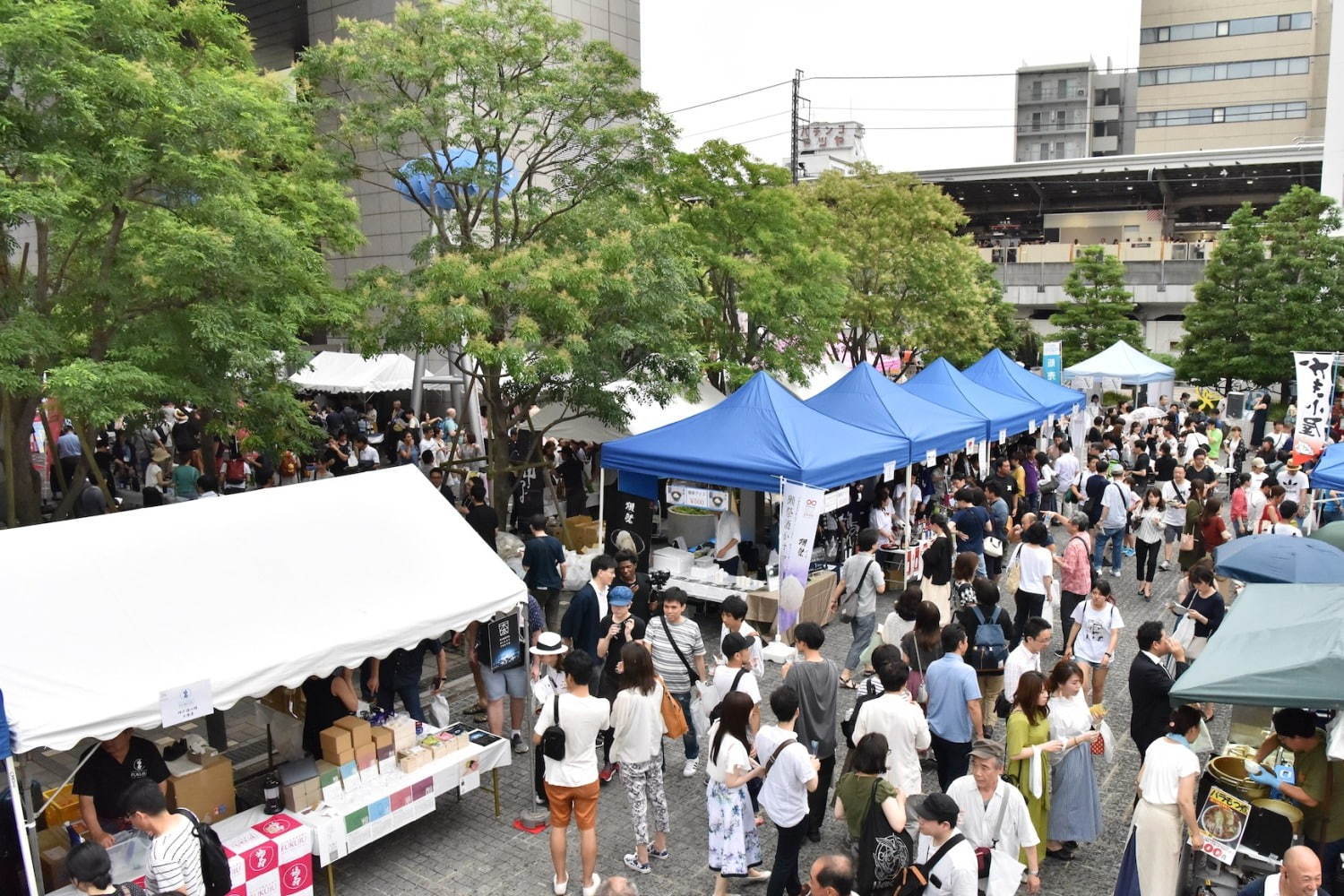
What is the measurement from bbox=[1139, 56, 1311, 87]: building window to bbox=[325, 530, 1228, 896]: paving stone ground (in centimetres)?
6533

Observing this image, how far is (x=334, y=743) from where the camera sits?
585 centimetres

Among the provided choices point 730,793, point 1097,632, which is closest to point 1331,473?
point 1097,632

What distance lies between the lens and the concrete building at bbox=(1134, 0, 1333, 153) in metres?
56.8

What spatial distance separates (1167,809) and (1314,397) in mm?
12650

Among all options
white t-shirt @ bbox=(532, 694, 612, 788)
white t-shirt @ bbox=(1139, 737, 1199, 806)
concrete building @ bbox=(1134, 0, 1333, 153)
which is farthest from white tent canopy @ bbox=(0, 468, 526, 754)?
concrete building @ bbox=(1134, 0, 1333, 153)

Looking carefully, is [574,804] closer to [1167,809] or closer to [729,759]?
[729,759]

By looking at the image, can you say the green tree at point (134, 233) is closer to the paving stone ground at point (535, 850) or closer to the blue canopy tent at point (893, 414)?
the paving stone ground at point (535, 850)

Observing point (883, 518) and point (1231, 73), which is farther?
point (1231, 73)

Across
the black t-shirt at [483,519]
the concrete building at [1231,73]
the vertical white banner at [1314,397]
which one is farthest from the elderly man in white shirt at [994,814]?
the concrete building at [1231,73]

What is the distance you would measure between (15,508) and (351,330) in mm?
3824

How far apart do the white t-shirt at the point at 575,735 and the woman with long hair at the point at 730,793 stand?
67cm

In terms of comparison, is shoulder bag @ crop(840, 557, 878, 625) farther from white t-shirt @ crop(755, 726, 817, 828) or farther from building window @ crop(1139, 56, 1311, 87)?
building window @ crop(1139, 56, 1311, 87)

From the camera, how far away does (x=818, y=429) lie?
10820 millimetres

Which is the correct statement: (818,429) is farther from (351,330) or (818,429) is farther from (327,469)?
(327,469)
